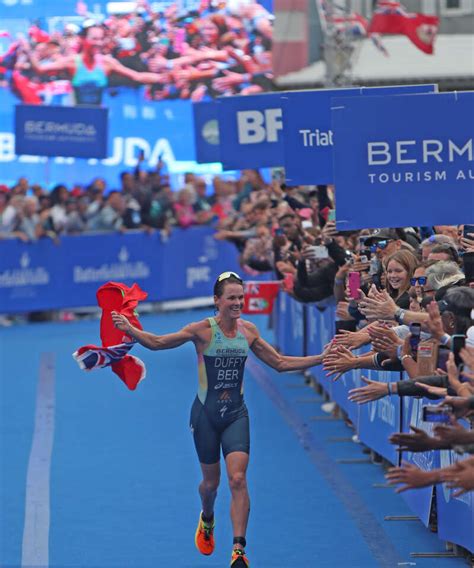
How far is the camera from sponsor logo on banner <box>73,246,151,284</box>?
27438mm

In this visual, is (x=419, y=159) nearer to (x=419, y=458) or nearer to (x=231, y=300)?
(x=231, y=300)

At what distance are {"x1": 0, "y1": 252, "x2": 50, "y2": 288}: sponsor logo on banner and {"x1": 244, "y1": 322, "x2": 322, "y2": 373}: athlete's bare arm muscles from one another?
1588cm

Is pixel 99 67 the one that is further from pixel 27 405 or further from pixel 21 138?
pixel 27 405

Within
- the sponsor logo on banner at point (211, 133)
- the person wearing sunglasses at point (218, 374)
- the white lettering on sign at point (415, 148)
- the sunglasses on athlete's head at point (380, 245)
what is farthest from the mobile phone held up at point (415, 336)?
the sponsor logo on banner at point (211, 133)

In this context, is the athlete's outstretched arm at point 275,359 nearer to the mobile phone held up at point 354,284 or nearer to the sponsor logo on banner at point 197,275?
the mobile phone held up at point 354,284

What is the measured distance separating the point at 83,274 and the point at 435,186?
1665cm

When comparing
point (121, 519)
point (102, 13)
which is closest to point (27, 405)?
point (121, 519)

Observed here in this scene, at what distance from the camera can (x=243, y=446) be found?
10273 millimetres

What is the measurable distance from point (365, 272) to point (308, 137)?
2433 millimetres

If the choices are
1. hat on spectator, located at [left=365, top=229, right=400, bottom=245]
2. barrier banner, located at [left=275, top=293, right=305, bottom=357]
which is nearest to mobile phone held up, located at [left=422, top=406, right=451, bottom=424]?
hat on spectator, located at [left=365, top=229, right=400, bottom=245]

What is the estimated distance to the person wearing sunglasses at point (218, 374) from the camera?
10242 millimetres

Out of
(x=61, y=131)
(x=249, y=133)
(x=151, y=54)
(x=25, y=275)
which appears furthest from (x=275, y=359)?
(x=151, y=54)

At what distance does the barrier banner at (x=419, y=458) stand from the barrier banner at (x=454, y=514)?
19 centimetres

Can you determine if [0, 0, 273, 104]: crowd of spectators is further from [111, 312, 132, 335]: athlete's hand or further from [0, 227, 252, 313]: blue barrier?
[111, 312, 132, 335]: athlete's hand
